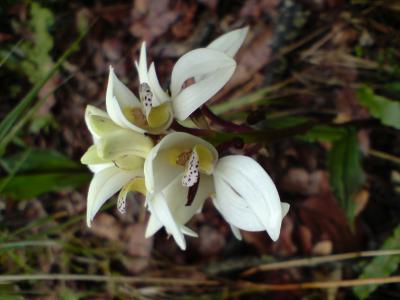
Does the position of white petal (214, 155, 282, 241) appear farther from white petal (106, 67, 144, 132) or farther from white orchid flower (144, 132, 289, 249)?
white petal (106, 67, 144, 132)

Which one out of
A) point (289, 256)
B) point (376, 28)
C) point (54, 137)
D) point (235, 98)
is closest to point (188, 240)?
point (289, 256)

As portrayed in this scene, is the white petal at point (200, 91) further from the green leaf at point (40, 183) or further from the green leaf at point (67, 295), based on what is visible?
the green leaf at point (67, 295)

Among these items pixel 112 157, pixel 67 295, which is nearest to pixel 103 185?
pixel 112 157

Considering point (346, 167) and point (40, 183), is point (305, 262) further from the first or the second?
point (40, 183)

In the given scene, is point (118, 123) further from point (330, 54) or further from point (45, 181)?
point (330, 54)

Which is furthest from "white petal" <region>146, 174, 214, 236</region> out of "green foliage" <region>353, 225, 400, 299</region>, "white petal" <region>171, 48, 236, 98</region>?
"green foliage" <region>353, 225, 400, 299</region>

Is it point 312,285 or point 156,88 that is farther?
point 312,285
